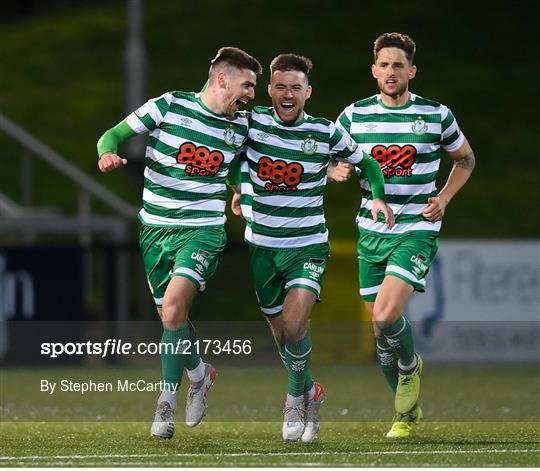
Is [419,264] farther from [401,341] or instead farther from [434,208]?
[401,341]

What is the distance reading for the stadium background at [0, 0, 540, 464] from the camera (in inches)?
819

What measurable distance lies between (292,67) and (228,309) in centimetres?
1151

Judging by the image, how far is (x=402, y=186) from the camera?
9.84 metres

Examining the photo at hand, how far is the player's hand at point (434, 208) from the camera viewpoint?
979cm

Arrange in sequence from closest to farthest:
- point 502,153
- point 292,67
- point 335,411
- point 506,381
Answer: point 292,67 → point 335,411 → point 506,381 → point 502,153

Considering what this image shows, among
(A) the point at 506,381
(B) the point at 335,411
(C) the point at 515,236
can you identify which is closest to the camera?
(B) the point at 335,411

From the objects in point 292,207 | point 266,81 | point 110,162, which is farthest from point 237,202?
point 266,81

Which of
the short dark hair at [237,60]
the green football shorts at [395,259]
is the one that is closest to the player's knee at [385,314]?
the green football shorts at [395,259]

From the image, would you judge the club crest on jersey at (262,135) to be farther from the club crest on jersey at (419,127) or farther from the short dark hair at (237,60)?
the club crest on jersey at (419,127)

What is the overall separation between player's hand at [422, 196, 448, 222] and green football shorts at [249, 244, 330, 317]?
709 mm

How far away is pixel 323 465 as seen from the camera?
26.3 ft

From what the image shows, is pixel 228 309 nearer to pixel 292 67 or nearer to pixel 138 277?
pixel 138 277

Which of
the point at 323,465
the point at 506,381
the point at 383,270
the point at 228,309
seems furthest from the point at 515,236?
the point at 323,465

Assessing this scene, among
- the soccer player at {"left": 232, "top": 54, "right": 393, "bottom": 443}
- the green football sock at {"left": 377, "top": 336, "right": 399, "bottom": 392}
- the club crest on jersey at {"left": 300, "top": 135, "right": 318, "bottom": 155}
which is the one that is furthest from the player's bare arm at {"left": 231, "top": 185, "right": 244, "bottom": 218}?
the green football sock at {"left": 377, "top": 336, "right": 399, "bottom": 392}
